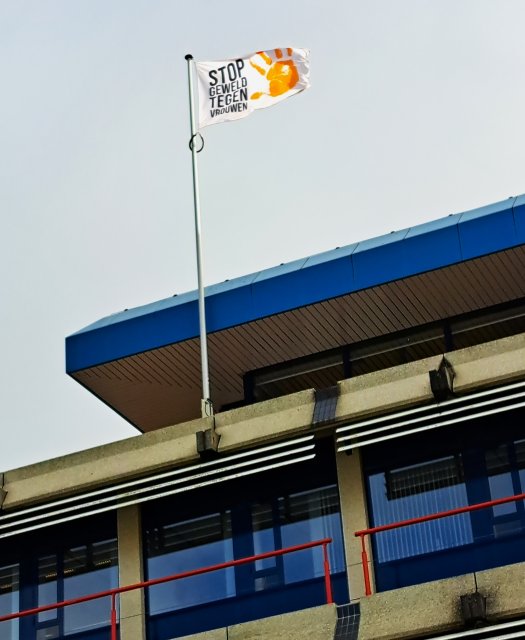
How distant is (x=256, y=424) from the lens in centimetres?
2741

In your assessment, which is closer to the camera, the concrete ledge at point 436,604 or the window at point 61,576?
the concrete ledge at point 436,604

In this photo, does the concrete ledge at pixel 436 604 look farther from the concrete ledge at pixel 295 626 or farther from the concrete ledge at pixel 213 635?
the concrete ledge at pixel 213 635

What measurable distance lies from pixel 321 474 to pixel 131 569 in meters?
3.81

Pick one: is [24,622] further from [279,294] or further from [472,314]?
[472,314]

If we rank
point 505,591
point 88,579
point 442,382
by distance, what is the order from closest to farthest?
point 505,591
point 442,382
point 88,579

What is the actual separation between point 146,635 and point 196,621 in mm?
934

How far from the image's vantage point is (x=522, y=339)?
26.0m

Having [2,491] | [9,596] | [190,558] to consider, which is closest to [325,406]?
[190,558]

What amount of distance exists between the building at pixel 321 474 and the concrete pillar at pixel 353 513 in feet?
0.12

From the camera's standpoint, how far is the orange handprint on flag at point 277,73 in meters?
34.3

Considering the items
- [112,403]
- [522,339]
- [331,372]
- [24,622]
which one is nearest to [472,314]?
[331,372]

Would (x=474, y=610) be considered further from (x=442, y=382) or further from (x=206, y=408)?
(x=206, y=408)

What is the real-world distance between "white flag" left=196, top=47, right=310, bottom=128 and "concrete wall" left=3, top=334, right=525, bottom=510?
8.96 metres

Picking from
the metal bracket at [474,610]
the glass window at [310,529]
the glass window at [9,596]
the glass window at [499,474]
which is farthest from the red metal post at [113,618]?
the glass window at [499,474]
